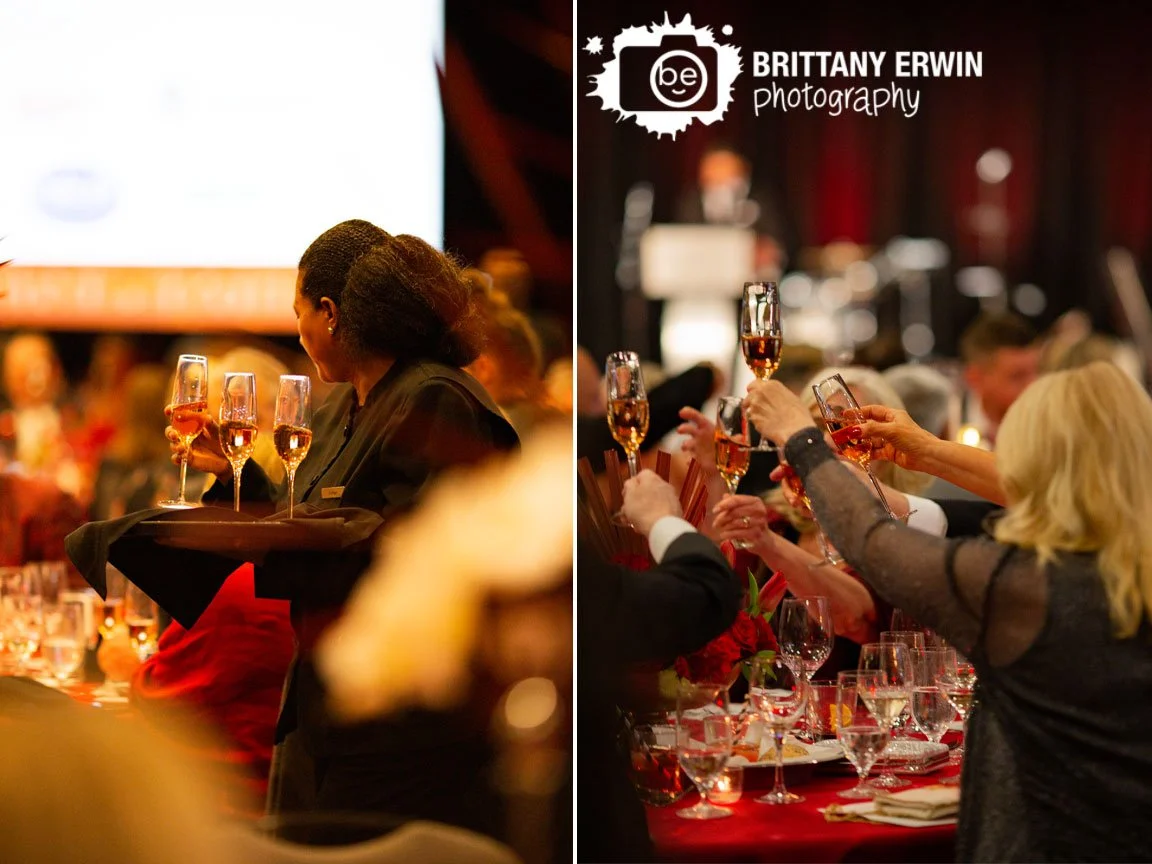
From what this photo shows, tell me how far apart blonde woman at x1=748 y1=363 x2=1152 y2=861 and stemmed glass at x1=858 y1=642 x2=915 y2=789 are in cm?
32

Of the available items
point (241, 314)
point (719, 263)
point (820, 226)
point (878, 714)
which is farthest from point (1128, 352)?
point (241, 314)

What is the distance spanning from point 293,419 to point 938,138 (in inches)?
53.4

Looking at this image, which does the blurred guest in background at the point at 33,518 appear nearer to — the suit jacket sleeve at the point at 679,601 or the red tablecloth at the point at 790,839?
the suit jacket sleeve at the point at 679,601

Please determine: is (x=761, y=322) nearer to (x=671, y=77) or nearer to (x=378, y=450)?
(x=671, y=77)

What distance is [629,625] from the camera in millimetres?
2287

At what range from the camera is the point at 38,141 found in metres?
2.58

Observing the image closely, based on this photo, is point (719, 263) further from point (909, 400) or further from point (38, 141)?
point (38, 141)

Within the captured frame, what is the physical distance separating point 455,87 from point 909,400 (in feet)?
5.85

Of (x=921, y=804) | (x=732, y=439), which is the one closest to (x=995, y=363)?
(x=732, y=439)

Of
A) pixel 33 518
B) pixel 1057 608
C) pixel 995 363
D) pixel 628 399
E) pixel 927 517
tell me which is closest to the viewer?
pixel 1057 608

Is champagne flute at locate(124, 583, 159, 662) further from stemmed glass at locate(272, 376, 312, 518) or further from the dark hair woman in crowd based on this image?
stemmed glass at locate(272, 376, 312, 518)

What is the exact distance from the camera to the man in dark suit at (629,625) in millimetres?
2162

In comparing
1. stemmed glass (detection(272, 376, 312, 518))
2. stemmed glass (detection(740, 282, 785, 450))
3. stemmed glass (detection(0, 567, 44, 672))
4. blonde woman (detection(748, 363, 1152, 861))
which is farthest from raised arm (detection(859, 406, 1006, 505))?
stemmed glass (detection(0, 567, 44, 672))

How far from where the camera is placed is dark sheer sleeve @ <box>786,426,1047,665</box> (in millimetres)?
1784
